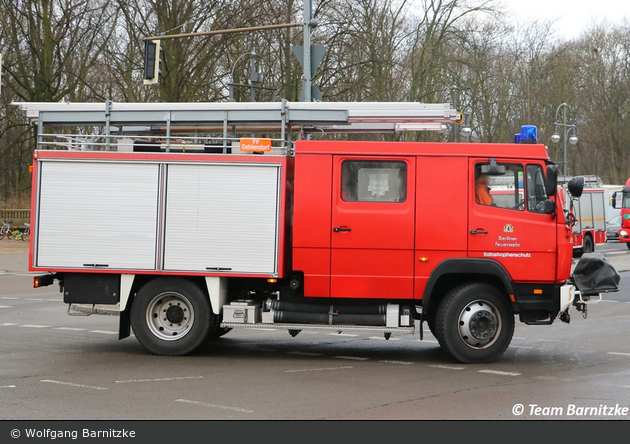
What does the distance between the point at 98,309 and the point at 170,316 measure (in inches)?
36.1

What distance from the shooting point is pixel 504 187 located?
10.3 metres

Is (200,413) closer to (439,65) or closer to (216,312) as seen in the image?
(216,312)

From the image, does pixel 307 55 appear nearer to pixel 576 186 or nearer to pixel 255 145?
pixel 255 145

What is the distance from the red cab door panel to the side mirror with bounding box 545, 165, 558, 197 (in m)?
1.60

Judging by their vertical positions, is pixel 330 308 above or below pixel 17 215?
below

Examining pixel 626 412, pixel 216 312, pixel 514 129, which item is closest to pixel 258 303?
pixel 216 312

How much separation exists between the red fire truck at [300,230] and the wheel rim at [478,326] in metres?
0.02

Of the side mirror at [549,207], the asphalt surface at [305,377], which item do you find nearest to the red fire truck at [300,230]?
the side mirror at [549,207]

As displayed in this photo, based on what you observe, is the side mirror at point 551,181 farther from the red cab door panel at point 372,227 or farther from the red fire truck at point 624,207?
the red fire truck at point 624,207

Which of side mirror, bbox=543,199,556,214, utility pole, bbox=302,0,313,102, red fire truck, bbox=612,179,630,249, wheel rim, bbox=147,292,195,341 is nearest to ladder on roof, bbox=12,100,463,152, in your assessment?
side mirror, bbox=543,199,556,214

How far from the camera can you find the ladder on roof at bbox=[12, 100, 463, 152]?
10500mm

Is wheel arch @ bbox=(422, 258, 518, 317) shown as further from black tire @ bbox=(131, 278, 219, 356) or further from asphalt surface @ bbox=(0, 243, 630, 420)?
black tire @ bbox=(131, 278, 219, 356)

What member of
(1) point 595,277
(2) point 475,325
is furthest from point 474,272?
(1) point 595,277

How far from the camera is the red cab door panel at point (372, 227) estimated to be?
1016 centimetres
